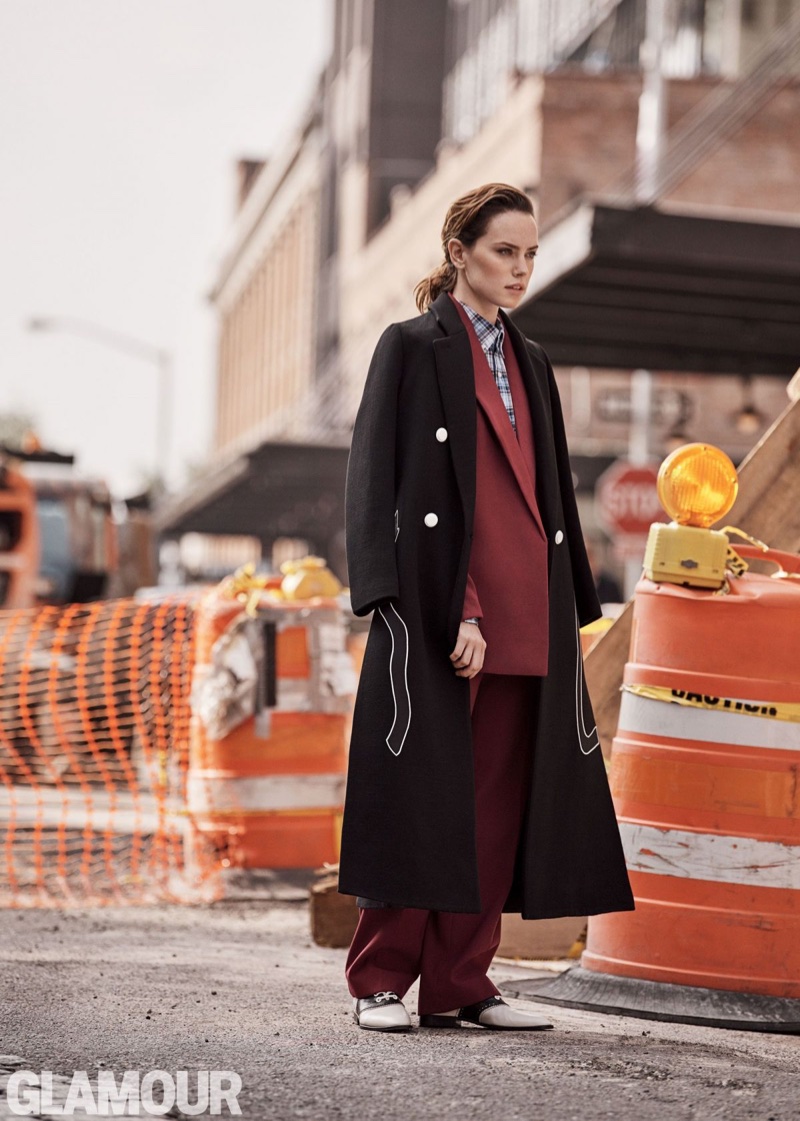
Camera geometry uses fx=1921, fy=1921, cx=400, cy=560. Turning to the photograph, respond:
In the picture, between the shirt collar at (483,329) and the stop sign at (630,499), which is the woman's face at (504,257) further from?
the stop sign at (630,499)

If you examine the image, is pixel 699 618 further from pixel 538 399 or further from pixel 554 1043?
pixel 554 1043

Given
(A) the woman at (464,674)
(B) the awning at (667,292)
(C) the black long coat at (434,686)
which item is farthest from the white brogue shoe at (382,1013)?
(B) the awning at (667,292)

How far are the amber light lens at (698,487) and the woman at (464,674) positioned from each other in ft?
1.66

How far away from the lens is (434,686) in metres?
4.63

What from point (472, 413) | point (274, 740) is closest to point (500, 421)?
point (472, 413)

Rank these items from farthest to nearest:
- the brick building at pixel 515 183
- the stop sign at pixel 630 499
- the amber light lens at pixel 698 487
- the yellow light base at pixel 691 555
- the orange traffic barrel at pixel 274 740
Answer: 1. the brick building at pixel 515 183
2. the stop sign at pixel 630 499
3. the orange traffic barrel at pixel 274 740
4. the amber light lens at pixel 698 487
5. the yellow light base at pixel 691 555

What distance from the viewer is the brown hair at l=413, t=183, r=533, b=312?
4.88m

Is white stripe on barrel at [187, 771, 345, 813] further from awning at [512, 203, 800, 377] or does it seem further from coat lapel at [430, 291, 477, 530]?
awning at [512, 203, 800, 377]

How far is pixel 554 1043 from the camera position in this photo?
179 inches

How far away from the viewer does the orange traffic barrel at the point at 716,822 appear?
16.6 ft

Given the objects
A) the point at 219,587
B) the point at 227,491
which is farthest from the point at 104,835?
the point at 227,491

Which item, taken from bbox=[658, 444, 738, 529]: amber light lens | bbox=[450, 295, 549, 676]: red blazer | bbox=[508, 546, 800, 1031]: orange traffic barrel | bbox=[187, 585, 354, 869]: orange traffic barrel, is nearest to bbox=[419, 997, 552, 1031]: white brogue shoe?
bbox=[508, 546, 800, 1031]: orange traffic barrel

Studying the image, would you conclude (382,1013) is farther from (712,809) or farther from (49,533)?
(49,533)

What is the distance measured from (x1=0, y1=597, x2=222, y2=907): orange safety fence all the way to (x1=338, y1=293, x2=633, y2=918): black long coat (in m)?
3.66
